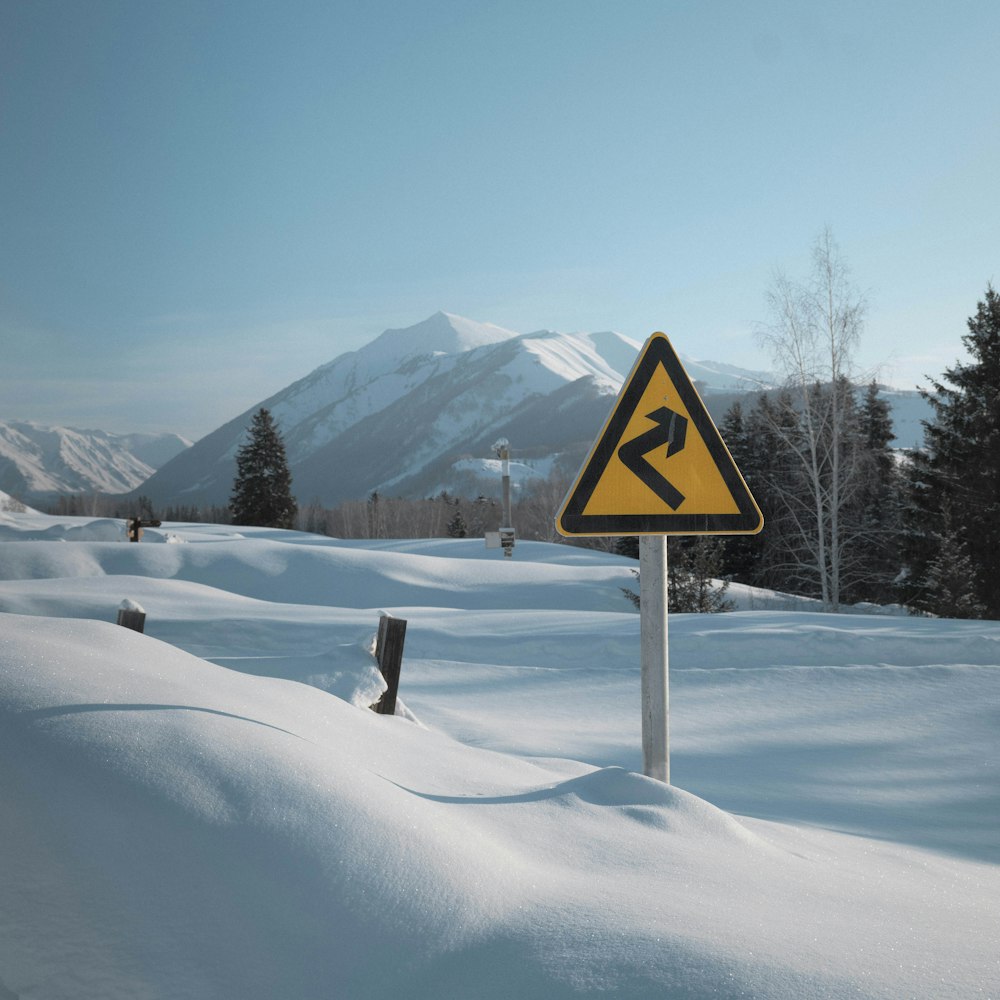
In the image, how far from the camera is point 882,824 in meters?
4.14

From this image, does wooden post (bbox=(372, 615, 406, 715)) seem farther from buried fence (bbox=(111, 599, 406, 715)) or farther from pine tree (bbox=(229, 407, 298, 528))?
pine tree (bbox=(229, 407, 298, 528))

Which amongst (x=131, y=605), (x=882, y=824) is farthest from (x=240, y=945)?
(x=131, y=605)

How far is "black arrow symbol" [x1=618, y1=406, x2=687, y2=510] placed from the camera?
3.17 metres

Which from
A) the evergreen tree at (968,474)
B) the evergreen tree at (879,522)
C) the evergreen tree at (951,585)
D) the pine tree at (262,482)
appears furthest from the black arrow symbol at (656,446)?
the pine tree at (262,482)

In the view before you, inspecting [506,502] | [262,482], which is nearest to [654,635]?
[506,502]

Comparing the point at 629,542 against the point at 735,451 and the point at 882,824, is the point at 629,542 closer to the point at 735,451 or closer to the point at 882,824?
the point at 735,451

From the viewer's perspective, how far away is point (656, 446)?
3.20 meters

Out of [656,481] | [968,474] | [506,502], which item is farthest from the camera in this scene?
[506,502]

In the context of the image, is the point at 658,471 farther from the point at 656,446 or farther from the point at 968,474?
the point at 968,474

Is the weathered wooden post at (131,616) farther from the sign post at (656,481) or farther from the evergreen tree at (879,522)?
the evergreen tree at (879,522)

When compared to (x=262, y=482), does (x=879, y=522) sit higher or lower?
lower

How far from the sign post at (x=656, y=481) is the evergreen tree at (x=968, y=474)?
19690 mm

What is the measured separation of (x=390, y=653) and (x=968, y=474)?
69.0ft

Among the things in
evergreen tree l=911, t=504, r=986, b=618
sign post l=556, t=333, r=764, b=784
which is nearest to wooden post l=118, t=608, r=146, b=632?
sign post l=556, t=333, r=764, b=784
